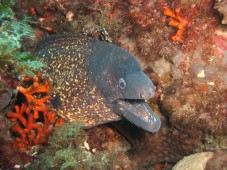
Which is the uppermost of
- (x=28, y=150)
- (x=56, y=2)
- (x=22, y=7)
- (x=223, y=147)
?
(x=56, y=2)

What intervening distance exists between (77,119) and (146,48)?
1.69 metres

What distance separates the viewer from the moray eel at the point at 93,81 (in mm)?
4047

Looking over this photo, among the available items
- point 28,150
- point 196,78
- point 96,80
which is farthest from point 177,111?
point 28,150

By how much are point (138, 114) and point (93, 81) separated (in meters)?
0.88

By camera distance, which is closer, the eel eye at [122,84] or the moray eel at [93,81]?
the eel eye at [122,84]

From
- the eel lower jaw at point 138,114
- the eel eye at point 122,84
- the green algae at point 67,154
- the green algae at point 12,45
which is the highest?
the green algae at point 12,45

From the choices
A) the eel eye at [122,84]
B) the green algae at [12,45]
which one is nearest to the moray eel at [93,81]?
the eel eye at [122,84]

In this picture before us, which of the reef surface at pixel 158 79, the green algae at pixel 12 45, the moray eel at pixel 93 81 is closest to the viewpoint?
the green algae at pixel 12 45

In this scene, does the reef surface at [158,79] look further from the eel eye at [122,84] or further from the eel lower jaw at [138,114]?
the eel eye at [122,84]

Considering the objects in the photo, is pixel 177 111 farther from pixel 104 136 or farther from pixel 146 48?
pixel 104 136

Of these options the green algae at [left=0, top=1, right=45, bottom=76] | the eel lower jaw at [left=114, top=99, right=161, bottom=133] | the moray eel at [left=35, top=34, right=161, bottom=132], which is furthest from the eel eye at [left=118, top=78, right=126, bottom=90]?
the green algae at [left=0, top=1, right=45, bottom=76]

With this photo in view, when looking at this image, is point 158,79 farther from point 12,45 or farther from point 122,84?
point 12,45

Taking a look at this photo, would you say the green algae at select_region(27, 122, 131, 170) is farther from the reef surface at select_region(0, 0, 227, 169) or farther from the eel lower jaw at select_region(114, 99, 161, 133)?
the eel lower jaw at select_region(114, 99, 161, 133)

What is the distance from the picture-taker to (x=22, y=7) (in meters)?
5.30
